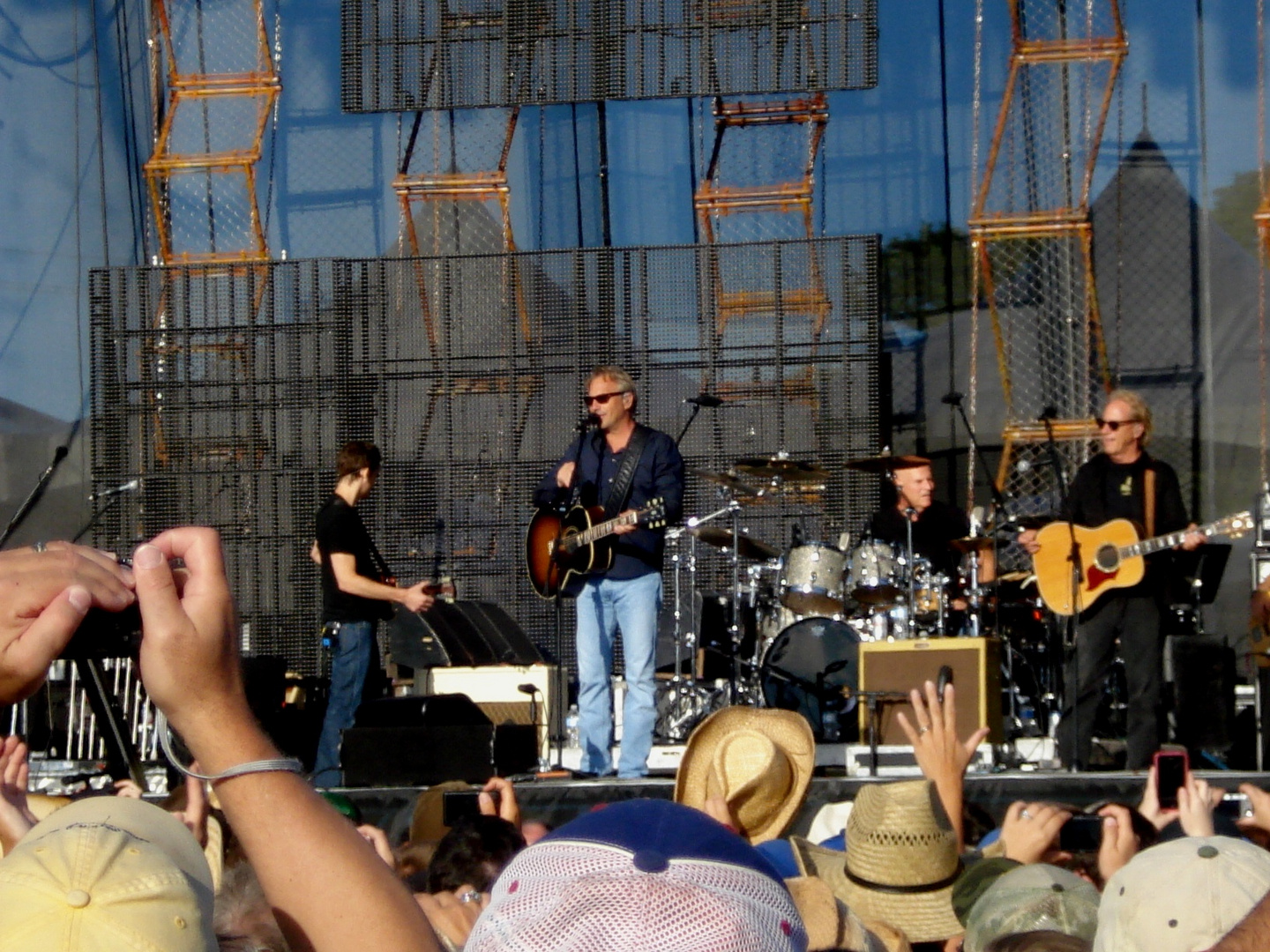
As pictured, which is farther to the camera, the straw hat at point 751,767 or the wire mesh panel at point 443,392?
the wire mesh panel at point 443,392

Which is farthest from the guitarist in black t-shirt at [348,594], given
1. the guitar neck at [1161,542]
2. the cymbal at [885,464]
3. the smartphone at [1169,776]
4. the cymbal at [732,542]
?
the smartphone at [1169,776]

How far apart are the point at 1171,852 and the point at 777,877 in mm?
889

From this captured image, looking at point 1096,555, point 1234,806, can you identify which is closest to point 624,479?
point 1096,555

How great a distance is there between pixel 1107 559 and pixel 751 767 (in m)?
3.47

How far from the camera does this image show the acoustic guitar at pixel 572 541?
7348 millimetres

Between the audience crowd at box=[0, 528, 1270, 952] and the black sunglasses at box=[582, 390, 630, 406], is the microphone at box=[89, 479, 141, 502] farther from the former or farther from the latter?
the audience crowd at box=[0, 528, 1270, 952]

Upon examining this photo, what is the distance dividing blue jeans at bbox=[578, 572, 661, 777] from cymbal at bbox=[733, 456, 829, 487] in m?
1.77

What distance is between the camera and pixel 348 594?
7.90 m

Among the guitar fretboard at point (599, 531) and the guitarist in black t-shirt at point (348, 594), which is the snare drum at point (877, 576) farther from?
the guitarist in black t-shirt at point (348, 594)

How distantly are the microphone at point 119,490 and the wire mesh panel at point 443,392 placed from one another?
151 mm

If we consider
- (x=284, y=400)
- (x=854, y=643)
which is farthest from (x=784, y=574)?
(x=284, y=400)

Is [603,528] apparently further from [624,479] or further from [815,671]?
[815,671]

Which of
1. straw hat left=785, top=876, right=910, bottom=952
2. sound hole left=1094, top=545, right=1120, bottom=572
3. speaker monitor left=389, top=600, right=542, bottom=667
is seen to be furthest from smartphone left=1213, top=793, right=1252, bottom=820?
straw hat left=785, top=876, right=910, bottom=952

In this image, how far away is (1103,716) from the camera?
9.55 metres
